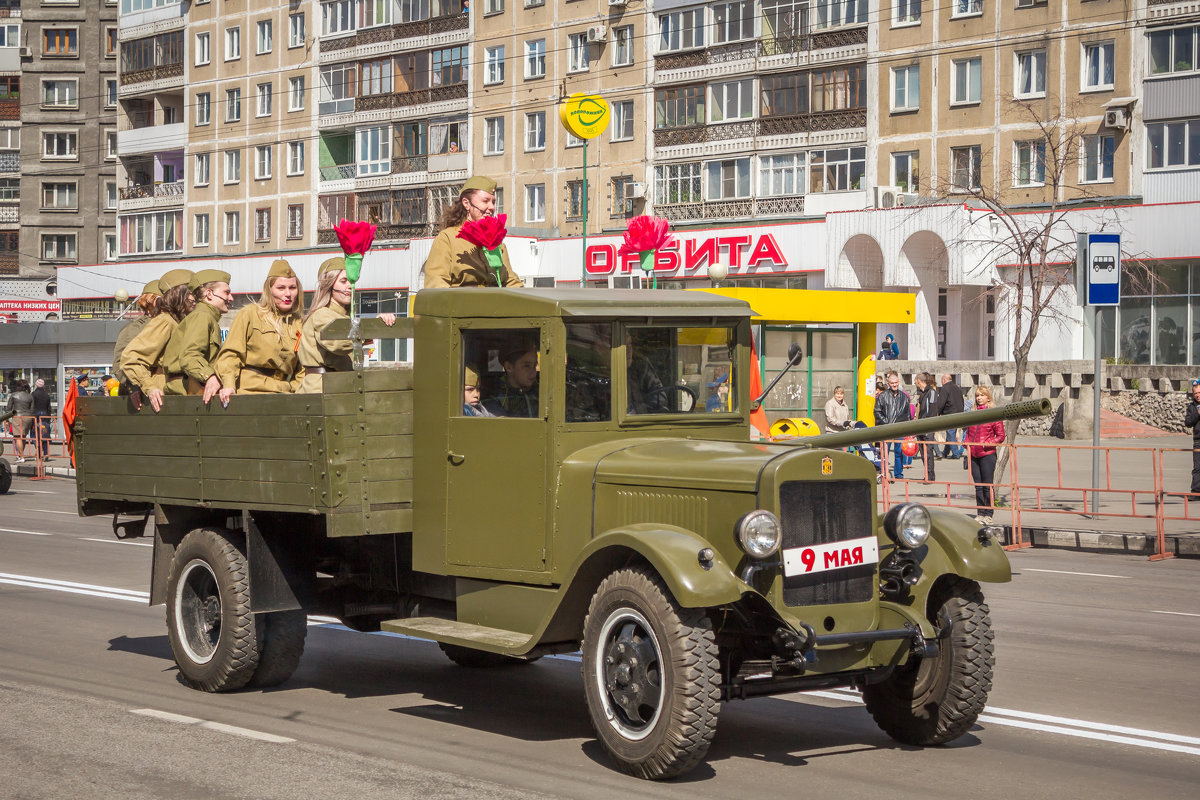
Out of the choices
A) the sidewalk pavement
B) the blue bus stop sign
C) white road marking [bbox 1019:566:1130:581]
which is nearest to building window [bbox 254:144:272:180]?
the sidewalk pavement

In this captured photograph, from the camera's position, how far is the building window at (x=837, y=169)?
166 ft

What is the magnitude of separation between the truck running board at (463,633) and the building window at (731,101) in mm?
46707

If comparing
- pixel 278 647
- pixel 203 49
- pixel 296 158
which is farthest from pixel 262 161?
pixel 278 647

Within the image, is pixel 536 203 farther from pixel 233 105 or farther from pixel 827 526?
pixel 827 526

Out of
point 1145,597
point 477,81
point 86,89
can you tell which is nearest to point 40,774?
point 1145,597

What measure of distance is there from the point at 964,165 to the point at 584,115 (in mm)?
15273

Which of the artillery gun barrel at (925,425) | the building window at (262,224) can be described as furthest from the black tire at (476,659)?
the building window at (262,224)

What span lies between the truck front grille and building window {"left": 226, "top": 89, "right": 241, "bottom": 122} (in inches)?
2629

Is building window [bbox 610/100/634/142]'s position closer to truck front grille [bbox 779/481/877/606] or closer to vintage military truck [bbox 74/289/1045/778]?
vintage military truck [bbox 74/289/1045/778]

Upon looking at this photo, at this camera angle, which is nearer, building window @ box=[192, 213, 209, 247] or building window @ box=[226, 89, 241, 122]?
building window @ box=[226, 89, 241, 122]

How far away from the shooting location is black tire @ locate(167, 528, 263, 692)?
866cm

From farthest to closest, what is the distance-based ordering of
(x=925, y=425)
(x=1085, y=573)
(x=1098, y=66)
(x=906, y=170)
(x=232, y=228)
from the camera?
(x=232, y=228)
(x=906, y=170)
(x=1098, y=66)
(x=1085, y=573)
(x=925, y=425)

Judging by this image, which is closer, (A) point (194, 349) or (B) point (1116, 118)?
(A) point (194, 349)

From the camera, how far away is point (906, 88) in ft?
163
